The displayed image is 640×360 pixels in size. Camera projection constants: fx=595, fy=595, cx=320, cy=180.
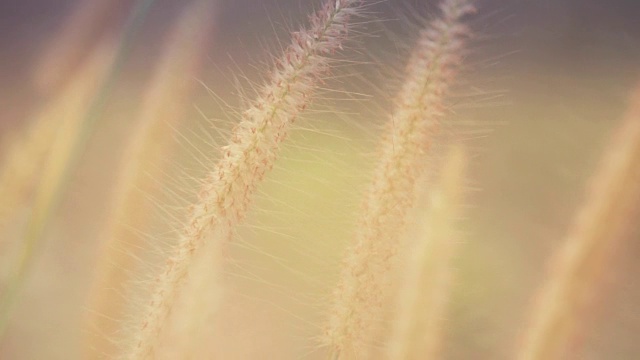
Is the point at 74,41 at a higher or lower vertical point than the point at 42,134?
higher

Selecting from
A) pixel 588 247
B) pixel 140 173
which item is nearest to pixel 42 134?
pixel 140 173

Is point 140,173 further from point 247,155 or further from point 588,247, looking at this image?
point 588,247

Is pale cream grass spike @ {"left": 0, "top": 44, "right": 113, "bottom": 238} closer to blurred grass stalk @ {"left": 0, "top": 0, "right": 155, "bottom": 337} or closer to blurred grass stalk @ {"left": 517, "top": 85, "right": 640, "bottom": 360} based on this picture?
blurred grass stalk @ {"left": 0, "top": 0, "right": 155, "bottom": 337}

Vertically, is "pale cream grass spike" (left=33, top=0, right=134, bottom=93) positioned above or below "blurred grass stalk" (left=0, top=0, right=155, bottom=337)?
above

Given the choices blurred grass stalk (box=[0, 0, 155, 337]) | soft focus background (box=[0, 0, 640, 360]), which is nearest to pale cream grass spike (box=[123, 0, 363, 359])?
soft focus background (box=[0, 0, 640, 360])

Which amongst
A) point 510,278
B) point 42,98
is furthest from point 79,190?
point 510,278

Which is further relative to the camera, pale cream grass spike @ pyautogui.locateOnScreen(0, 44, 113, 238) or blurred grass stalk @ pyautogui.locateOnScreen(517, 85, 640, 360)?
pale cream grass spike @ pyautogui.locateOnScreen(0, 44, 113, 238)
